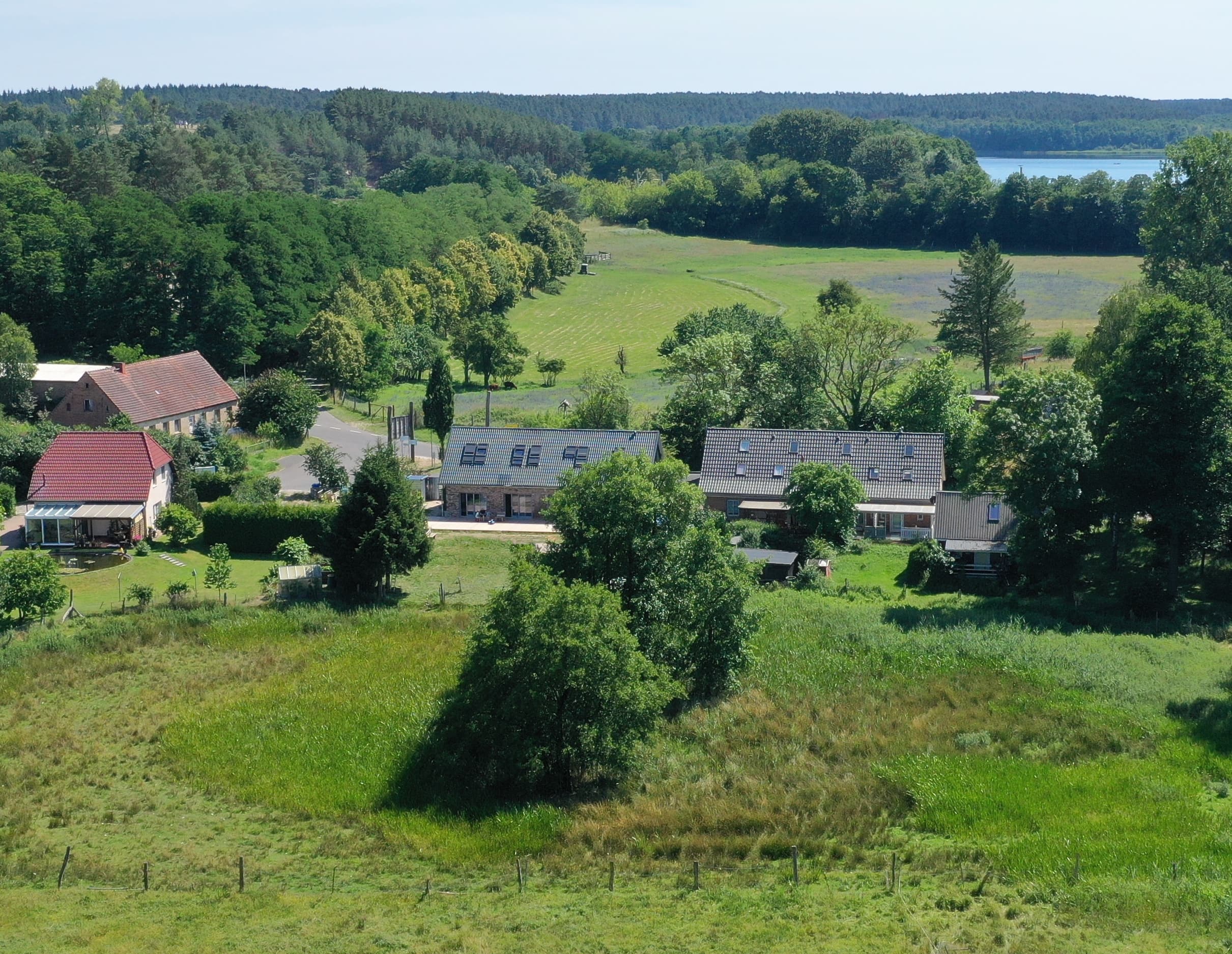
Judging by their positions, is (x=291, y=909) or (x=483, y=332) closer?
(x=291, y=909)


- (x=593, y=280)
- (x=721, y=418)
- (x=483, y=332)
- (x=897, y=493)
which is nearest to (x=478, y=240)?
(x=593, y=280)

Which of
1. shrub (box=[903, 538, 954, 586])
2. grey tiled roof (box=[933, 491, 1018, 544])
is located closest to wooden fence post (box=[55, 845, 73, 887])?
shrub (box=[903, 538, 954, 586])

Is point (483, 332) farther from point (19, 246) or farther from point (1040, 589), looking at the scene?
point (1040, 589)

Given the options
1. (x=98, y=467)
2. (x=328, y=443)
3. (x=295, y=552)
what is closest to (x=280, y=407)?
(x=328, y=443)

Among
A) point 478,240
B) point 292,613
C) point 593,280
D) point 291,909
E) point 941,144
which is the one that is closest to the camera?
point 291,909

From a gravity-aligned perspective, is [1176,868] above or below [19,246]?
below
